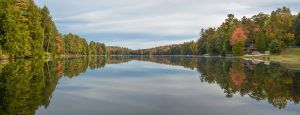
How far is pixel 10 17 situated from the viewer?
51281mm

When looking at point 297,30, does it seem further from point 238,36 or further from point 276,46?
point 238,36

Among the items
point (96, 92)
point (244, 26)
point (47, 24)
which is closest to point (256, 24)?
→ point (244, 26)

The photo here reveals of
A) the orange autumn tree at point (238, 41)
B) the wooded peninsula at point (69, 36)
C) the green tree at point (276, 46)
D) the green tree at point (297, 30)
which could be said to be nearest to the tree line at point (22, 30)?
the wooded peninsula at point (69, 36)

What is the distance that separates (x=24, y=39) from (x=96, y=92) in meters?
44.2

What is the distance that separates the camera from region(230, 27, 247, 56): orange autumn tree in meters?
110

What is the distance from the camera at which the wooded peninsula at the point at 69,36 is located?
51781mm

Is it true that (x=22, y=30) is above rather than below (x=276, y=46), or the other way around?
above

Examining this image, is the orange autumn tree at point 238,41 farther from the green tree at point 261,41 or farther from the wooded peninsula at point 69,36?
the green tree at point 261,41

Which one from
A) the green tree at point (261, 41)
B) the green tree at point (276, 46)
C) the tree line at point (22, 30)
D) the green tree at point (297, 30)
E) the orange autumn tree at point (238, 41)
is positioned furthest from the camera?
the orange autumn tree at point (238, 41)

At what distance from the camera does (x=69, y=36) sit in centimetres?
17325

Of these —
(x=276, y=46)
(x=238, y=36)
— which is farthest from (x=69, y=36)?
(x=276, y=46)

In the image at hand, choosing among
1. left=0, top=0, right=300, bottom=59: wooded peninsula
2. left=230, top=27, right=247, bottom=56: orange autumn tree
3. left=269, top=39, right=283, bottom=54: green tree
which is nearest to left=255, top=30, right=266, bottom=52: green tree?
left=0, top=0, right=300, bottom=59: wooded peninsula

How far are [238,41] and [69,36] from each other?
95.1 metres

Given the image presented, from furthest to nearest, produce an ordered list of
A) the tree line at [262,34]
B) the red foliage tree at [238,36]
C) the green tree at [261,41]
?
the red foliage tree at [238,36] < the green tree at [261,41] < the tree line at [262,34]
